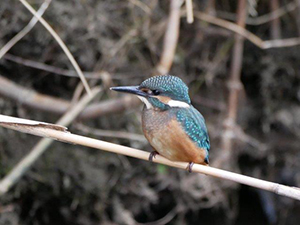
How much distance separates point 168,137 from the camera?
155 centimetres

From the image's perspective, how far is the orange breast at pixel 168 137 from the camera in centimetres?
154

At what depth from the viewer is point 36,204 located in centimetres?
281

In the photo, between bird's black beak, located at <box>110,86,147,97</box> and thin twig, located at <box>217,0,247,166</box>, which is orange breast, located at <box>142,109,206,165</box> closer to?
bird's black beak, located at <box>110,86,147,97</box>

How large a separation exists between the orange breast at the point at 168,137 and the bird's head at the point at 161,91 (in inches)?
1.2

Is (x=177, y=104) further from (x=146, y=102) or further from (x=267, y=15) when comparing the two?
(x=267, y=15)

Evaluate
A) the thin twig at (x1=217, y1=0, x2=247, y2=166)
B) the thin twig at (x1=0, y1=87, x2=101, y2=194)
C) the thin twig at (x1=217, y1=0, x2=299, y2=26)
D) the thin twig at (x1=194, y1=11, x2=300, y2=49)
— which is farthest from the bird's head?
the thin twig at (x1=217, y1=0, x2=299, y2=26)

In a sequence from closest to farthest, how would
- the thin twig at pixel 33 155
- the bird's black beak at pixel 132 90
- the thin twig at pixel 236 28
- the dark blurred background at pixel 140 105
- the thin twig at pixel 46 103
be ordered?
the bird's black beak at pixel 132 90, the thin twig at pixel 33 155, the thin twig at pixel 46 103, the dark blurred background at pixel 140 105, the thin twig at pixel 236 28

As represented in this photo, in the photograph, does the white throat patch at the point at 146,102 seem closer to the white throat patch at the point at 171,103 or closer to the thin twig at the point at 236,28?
the white throat patch at the point at 171,103

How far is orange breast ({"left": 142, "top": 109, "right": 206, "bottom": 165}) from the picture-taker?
1.54 metres

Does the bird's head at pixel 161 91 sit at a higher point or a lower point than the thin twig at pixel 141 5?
lower

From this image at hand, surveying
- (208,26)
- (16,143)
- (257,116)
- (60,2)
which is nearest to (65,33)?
(60,2)

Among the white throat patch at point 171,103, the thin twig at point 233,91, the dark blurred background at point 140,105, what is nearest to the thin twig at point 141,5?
the dark blurred background at point 140,105

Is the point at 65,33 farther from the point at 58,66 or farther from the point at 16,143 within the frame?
the point at 16,143

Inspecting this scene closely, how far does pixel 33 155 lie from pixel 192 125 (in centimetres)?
99
